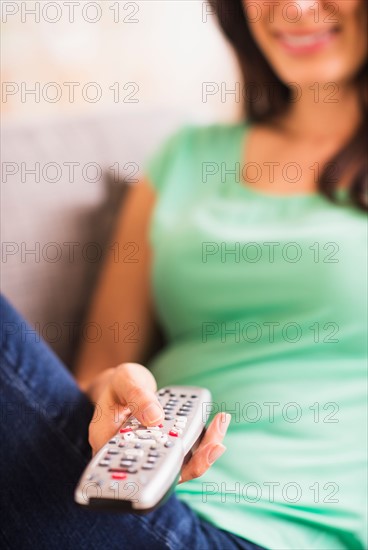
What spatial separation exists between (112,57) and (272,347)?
813mm

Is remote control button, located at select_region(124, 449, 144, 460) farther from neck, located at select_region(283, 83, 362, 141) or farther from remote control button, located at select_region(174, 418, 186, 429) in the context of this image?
neck, located at select_region(283, 83, 362, 141)

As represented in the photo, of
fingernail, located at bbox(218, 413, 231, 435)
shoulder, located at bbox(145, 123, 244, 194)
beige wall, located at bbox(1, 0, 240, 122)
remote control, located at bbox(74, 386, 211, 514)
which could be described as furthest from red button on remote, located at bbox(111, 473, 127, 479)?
beige wall, located at bbox(1, 0, 240, 122)

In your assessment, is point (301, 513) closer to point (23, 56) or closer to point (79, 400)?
point (79, 400)

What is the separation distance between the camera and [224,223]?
30.8 inches

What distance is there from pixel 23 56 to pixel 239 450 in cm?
91

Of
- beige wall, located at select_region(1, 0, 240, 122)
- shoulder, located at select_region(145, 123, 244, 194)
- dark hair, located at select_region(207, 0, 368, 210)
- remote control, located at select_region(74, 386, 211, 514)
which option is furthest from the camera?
beige wall, located at select_region(1, 0, 240, 122)

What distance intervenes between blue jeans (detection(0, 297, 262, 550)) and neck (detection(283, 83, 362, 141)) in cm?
50

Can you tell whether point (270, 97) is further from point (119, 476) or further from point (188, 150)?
point (119, 476)

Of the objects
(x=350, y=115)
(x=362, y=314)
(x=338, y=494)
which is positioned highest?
(x=350, y=115)

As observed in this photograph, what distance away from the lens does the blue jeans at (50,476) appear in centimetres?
52

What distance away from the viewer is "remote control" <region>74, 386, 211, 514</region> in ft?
1.42

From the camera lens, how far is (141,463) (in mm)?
466

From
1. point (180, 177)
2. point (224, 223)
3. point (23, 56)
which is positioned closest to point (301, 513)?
point (224, 223)

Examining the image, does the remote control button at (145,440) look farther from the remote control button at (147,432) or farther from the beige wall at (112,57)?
the beige wall at (112,57)
